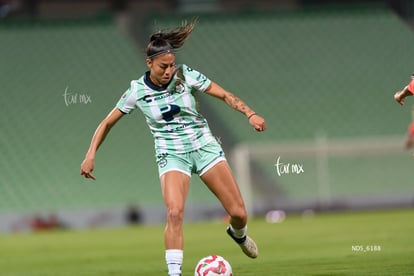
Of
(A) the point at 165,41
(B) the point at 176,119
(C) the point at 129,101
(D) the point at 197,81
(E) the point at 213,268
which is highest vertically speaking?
(A) the point at 165,41

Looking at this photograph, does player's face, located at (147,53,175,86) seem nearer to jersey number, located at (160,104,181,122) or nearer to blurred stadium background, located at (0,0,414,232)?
jersey number, located at (160,104,181,122)

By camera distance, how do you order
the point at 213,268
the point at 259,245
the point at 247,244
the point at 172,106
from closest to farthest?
1. the point at 213,268
2. the point at 172,106
3. the point at 247,244
4. the point at 259,245

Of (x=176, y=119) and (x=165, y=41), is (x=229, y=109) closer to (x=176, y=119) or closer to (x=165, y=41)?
(x=176, y=119)

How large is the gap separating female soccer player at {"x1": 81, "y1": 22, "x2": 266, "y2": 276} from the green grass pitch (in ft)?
4.18

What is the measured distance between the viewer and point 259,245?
13461 mm

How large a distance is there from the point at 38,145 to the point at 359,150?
22.4 ft

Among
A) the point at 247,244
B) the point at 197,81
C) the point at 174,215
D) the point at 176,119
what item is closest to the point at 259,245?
the point at 247,244

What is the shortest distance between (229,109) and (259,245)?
9659 millimetres

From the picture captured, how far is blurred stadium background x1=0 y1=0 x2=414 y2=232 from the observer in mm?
20891

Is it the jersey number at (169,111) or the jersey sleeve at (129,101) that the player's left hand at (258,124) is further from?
the jersey sleeve at (129,101)

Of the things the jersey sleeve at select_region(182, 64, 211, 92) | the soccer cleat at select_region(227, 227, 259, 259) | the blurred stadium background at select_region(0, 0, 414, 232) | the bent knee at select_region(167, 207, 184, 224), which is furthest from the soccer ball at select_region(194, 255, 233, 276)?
the blurred stadium background at select_region(0, 0, 414, 232)

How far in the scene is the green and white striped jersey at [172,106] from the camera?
8.34 meters

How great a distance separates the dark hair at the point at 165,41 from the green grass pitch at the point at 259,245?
2.31m

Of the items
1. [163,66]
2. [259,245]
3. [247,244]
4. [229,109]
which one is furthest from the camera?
[229,109]
